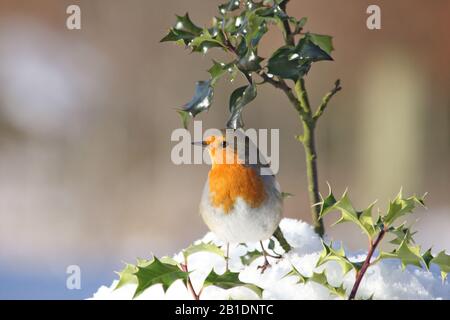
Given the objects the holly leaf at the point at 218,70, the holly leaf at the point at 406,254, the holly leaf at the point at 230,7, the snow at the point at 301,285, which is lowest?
the snow at the point at 301,285

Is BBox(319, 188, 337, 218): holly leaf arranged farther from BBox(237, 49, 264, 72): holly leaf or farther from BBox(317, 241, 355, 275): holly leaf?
BBox(237, 49, 264, 72): holly leaf

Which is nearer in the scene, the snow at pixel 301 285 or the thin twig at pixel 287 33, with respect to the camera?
the snow at pixel 301 285

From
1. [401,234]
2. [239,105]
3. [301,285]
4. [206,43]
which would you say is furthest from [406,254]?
[206,43]

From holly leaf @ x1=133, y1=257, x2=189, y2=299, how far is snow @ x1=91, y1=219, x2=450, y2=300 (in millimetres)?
36

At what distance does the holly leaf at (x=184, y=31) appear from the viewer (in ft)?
2.90

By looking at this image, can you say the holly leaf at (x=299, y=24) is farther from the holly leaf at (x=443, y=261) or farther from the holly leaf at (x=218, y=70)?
the holly leaf at (x=443, y=261)

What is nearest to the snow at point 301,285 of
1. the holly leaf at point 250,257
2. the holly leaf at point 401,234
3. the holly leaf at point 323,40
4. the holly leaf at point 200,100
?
the holly leaf at point 250,257

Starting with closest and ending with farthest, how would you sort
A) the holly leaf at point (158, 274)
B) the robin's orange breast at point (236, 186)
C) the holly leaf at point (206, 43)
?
the holly leaf at point (158, 274)
the holly leaf at point (206, 43)
the robin's orange breast at point (236, 186)

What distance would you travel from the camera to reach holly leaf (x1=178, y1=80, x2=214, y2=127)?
2.66ft

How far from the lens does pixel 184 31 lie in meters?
0.89

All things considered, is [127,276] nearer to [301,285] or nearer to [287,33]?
[301,285]

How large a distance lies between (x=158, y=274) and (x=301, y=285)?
0.74 feet

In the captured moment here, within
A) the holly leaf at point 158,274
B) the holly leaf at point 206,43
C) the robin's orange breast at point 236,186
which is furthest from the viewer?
the robin's orange breast at point 236,186

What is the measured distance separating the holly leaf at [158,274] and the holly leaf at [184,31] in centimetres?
33
